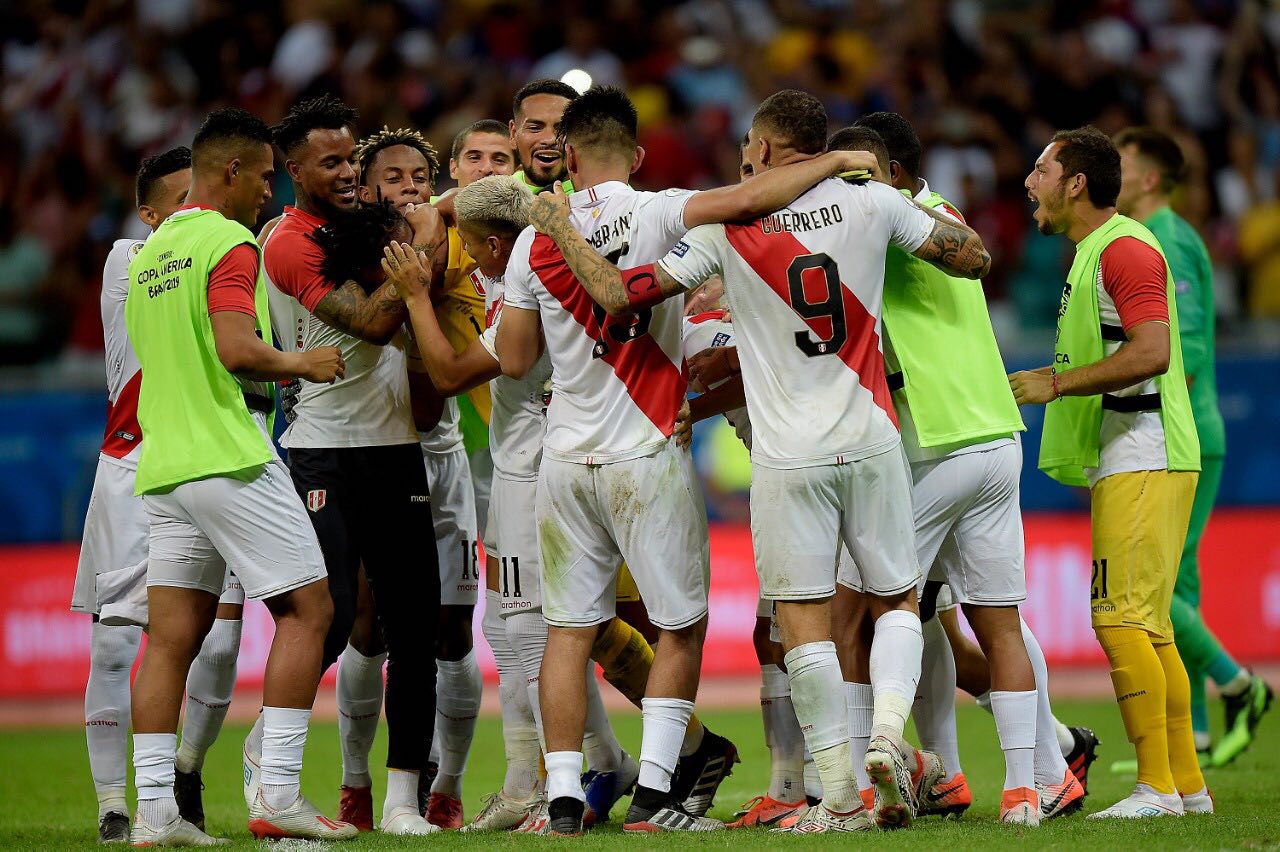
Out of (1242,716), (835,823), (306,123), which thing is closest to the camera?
(835,823)

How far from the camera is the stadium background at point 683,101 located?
13.1m

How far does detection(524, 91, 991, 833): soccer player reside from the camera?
6.00m

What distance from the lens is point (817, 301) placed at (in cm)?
600

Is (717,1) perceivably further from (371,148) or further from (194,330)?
(194,330)

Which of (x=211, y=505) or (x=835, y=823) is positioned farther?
(x=211, y=505)

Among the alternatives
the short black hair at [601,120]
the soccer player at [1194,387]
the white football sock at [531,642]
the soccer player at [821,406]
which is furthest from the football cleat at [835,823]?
the soccer player at [1194,387]

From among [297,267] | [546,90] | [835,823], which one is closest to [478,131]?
[546,90]

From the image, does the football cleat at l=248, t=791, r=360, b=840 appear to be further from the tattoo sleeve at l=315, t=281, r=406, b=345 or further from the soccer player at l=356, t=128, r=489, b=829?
the tattoo sleeve at l=315, t=281, r=406, b=345

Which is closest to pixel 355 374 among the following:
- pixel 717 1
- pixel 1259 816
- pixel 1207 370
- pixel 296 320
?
pixel 296 320

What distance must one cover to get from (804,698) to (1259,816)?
2.14 meters

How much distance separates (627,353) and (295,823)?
2359mm

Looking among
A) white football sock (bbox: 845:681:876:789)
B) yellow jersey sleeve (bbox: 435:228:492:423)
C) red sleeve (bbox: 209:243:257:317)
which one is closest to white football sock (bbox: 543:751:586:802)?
white football sock (bbox: 845:681:876:789)

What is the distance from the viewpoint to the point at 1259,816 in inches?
255

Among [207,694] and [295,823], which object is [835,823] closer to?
[295,823]
